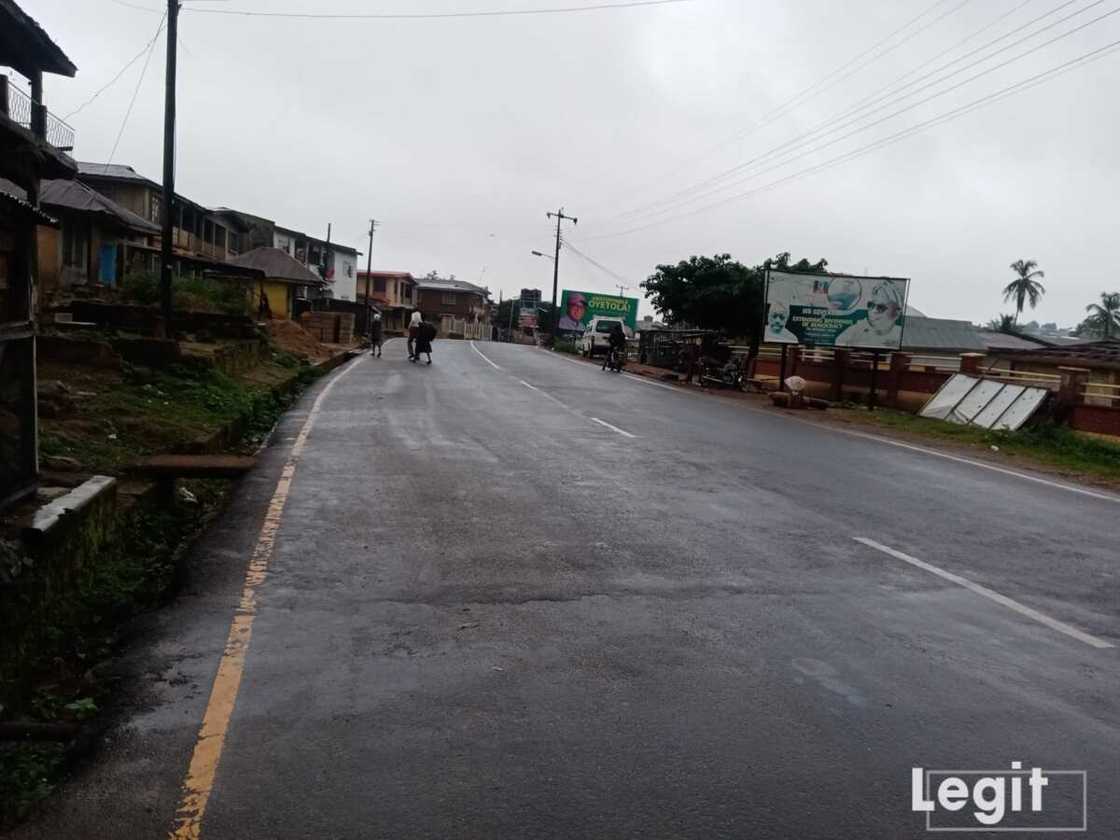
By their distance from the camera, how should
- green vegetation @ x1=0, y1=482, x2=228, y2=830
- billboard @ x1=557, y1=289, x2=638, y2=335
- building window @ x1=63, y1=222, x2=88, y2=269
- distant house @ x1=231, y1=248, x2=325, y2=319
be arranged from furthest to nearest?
billboard @ x1=557, y1=289, x2=638, y2=335 < distant house @ x1=231, y1=248, x2=325, y2=319 < building window @ x1=63, y1=222, x2=88, y2=269 < green vegetation @ x1=0, y1=482, x2=228, y2=830

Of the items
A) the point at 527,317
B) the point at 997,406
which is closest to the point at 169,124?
the point at 997,406

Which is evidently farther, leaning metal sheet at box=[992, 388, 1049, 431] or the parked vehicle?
the parked vehicle

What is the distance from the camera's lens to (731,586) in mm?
6410

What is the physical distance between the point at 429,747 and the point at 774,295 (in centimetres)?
2307

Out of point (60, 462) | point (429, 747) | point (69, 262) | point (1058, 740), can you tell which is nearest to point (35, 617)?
point (429, 747)

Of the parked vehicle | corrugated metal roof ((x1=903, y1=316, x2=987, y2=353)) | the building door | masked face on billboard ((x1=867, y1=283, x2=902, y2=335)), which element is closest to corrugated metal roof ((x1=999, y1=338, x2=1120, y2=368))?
masked face on billboard ((x1=867, y1=283, x2=902, y2=335))

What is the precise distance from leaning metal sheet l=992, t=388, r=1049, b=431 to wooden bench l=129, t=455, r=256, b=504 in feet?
52.9

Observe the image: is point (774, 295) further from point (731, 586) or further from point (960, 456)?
point (731, 586)

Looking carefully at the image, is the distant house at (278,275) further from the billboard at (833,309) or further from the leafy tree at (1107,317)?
the leafy tree at (1107,317)

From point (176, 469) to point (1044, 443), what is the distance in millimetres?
16007

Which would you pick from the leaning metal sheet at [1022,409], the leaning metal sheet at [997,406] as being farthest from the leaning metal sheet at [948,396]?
the leaning metal sheet at [1022,409]

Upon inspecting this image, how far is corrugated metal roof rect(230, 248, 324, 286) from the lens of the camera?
44812 mm

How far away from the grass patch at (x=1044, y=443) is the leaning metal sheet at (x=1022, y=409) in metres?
0.29

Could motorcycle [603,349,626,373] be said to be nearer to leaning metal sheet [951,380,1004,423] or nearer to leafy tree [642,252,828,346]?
leafy tree [642,252,828,346]
